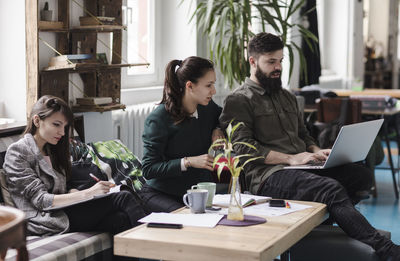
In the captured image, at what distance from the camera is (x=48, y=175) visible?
3.02 m

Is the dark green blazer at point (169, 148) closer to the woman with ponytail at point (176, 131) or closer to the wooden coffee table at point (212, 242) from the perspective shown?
the woman with ponytail at point (176, 131)

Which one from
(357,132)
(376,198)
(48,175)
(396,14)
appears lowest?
(376,198)

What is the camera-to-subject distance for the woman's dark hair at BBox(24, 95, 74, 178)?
2.99 meters

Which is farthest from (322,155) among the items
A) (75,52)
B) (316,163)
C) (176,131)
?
(75,52)

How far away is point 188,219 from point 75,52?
6.07ft

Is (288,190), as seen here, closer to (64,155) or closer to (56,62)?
(64,155)

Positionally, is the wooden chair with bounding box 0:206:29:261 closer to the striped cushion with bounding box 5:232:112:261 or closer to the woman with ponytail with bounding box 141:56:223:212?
the striped cushion with bounding box 5:232:112:261

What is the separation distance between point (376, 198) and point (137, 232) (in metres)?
3.60

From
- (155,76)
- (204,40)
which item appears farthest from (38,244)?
(204,40)

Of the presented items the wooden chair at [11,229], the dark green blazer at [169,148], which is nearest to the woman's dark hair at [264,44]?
the dark green blazer at [169,148]

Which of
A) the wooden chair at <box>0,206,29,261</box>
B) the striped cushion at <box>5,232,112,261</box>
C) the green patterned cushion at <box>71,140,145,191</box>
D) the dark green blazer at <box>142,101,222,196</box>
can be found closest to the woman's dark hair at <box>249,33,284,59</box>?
the dark green blazer at <box>142,101,222,196</box>

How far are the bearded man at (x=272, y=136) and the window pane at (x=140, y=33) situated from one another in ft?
5.21

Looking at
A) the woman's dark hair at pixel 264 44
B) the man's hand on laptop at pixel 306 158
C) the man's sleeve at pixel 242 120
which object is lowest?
the man's hand on laptop at pixel 306 158

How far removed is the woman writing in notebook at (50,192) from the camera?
114 inches
